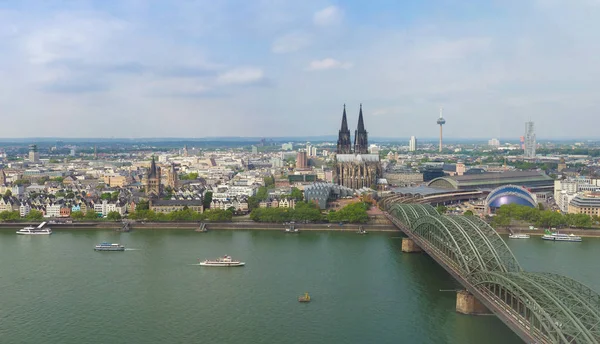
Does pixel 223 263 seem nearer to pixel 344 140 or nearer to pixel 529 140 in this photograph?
pixel 344 140

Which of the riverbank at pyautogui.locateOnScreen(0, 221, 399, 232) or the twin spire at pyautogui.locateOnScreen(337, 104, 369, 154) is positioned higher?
the twin spire at pyautogui.locateOnScreen(337, 104, 369, 154)

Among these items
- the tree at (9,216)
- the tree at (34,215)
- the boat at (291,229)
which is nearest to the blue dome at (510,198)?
the boat at (291,229)

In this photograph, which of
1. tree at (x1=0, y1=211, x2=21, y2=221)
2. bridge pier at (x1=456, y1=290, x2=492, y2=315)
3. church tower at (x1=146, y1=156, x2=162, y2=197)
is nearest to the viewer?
bridge pier at (x1=456, y1=290, x2=492, y2=315)

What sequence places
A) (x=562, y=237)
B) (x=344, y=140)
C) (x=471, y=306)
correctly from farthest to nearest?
1. (x=344, y=140)
2. (x=562, y=237)
3. (x=471, y=306)

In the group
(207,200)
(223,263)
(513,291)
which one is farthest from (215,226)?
(513,291)

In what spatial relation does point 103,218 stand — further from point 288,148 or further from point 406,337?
point 288,148

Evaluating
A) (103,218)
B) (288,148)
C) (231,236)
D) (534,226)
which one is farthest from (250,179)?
(288,148)

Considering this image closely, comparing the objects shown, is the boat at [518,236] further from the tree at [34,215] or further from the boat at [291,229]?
the tree at [34,215]

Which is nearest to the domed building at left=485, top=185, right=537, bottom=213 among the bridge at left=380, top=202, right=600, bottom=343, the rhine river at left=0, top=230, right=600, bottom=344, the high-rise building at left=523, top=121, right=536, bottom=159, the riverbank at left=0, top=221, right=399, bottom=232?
the rhine river at left=0, top=230, right=600, bottom=344

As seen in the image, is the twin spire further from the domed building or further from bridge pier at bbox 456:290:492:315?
bridge pier at bbox 456:290:492:315

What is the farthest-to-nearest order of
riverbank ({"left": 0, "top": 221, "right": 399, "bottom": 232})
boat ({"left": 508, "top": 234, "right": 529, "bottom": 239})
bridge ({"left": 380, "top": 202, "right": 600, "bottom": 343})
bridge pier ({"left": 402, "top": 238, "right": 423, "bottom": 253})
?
riverbank ({"left": 0, "top": 221, "right": 399, "bottom": 232}) → boat ({"left": 508, "top": 234, "right": 529, "bottom": 239}) → bridge pier ({"left": 402, "top": 238, "right": 423, "bottom": 253}) → bridge ({"left": 380, "top": 202, "right": 600, "bottom": 343})
